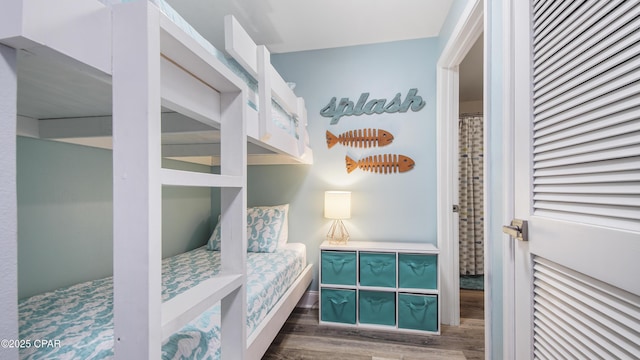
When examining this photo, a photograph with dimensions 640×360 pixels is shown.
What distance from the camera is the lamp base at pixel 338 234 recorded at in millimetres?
2410

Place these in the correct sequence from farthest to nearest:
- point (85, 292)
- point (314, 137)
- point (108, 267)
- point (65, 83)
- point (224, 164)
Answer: point (314, 137) < point (108, 267) < point (85, 292) < point (224, 164) < point (65, 83)

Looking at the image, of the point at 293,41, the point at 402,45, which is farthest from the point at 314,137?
the point at 402,45

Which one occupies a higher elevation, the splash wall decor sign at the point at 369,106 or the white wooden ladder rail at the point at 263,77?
the splash wall decor sign at the point at 369,106

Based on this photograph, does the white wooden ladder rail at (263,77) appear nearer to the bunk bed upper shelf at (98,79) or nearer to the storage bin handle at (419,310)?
the bunk bed upper shelf at (98,79)

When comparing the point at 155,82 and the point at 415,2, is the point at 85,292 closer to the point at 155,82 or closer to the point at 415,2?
the point at 155,82

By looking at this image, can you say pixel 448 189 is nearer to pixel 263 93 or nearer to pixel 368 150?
pixel 368 150

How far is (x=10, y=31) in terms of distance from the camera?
39 cm

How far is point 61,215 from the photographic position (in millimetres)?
1534

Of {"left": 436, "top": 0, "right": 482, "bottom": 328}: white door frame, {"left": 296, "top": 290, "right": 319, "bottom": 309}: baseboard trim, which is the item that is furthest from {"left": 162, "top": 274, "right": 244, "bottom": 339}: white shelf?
{"left": 436, "top": 0, "right": 482, "bottom": 328}: white door frame

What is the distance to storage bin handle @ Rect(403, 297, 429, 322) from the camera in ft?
6.80

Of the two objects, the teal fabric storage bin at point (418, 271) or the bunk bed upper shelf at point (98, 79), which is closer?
the bunk bed upper shelf at point (98, 79)

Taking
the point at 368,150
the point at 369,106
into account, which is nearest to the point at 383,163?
the point at 368,150

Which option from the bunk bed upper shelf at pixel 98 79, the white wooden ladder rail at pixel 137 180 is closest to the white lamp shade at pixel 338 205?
the bunk bed upper shelf at pixel 98 79

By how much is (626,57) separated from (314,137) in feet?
7.14
